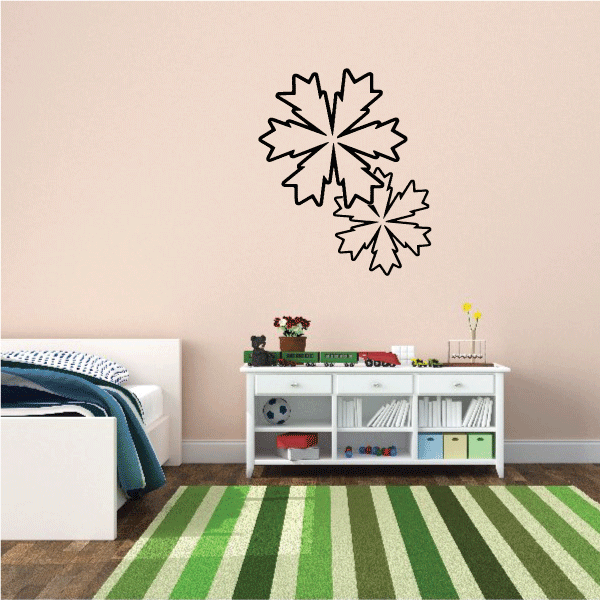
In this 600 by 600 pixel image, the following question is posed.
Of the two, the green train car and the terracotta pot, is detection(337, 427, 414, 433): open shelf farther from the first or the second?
the terracotta pot

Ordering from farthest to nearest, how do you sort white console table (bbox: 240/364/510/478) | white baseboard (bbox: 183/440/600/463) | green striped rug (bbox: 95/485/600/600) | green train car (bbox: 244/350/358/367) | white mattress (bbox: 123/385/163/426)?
white baseboard (bbox: 183/440/600/463) → green train car (bbox: 244/350/358/367) → white console table (bbox: 240/364/510/478) → white mattress (bbox: 123/385/163/426) → green striped rug (bbox: 95/485/600/600)

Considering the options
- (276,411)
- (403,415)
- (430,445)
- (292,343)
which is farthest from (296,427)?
(430,445)

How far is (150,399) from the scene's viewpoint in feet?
13.2

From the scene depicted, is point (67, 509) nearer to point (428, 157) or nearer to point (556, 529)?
point (556, 529)

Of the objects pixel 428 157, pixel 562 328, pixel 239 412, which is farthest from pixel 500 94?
pixel 239 412

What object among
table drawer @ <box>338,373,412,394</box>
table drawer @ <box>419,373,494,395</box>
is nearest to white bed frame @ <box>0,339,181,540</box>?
table drawer @ <box>338,373,412,394</box>

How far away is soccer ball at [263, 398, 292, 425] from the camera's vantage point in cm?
422

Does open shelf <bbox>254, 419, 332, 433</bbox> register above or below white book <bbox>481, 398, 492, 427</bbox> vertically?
below

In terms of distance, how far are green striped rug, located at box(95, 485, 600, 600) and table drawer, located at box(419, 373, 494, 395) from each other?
1.70ft

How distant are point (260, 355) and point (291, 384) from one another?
21 centimetres

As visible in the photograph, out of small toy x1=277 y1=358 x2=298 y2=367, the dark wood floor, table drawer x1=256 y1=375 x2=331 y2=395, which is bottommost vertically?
the dark wood floor

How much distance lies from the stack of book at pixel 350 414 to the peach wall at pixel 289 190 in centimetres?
Answer: 41

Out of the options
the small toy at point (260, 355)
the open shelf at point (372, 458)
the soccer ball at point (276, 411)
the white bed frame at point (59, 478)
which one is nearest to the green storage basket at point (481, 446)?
the open shelf at point (372, 458)

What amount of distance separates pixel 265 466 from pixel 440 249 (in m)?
1.50
